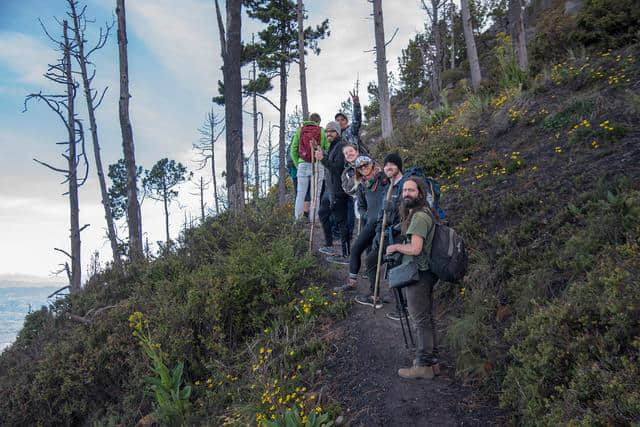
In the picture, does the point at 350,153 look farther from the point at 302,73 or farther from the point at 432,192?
the point at 302,73

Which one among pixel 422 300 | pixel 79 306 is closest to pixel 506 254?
pixel 422 300

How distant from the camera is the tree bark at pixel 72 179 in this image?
46.0 ft

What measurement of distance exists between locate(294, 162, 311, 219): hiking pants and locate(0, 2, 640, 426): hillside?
56 cm

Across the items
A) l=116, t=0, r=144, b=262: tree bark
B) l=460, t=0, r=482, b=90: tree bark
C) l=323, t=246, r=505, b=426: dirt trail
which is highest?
l=460, t=0, r=482, b=90: tree bark

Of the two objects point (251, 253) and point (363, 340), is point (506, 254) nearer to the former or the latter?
point (363, 340)

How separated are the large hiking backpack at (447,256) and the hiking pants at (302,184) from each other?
4290 millimetres

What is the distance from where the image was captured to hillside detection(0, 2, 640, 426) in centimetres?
306

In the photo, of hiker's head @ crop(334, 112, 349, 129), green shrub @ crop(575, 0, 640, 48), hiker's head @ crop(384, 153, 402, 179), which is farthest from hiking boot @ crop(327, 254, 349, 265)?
green shrub @ crop(575, 0, 640, 48)

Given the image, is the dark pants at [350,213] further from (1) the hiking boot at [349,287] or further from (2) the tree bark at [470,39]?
(2) the tree bark at [470,39]

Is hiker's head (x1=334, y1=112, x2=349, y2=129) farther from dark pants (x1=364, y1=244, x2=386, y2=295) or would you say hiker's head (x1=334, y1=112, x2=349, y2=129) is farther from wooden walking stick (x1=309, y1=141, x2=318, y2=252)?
dark pants (x1=364, y1=244, x2=386, y2=295)

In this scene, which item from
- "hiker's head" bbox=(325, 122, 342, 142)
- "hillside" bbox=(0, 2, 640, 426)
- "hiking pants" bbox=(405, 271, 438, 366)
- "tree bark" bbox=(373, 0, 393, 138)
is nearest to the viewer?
"hillside" bbox=(0, 2, 640, 426)

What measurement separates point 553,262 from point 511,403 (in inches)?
64.2

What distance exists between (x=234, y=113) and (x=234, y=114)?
0.03 meters

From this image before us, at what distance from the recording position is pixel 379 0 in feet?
47.0
